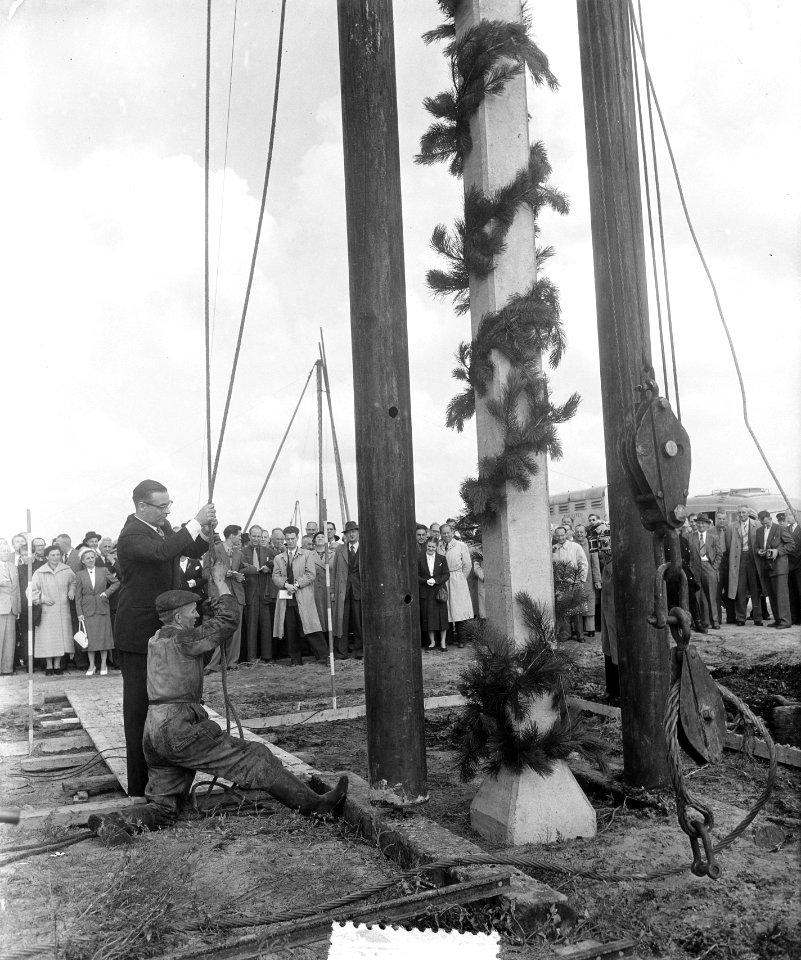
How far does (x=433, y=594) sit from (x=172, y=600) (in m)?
9.00

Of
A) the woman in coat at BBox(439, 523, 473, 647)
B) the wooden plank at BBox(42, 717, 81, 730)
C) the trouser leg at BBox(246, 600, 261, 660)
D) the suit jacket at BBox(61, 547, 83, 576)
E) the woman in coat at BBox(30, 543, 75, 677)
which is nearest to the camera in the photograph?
the wooden plank at BBox(42, 717, 81, 730)

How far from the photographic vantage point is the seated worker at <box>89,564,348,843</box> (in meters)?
5.11

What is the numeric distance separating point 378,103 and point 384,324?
1230 millimetres

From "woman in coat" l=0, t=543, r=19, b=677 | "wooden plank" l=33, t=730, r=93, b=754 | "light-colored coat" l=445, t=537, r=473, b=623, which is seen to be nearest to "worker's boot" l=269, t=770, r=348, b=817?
"wooden plank" l=33, t=730, r=93, b=754

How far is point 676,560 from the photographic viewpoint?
2.92 meters

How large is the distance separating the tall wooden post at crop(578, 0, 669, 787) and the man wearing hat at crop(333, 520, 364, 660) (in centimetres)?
843

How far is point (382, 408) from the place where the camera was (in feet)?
16.1

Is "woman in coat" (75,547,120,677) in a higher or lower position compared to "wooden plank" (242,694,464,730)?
higher

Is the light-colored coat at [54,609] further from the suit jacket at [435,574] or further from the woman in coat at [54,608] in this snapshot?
the suit jacket at [435,574]

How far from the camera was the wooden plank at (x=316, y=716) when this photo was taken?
27.2 feet

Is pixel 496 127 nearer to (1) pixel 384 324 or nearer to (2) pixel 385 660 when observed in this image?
(1) pixel 384 324

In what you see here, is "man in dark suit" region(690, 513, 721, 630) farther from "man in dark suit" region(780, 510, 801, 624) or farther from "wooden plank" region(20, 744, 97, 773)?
"wooden plank" region(20, 744, 97, 773)

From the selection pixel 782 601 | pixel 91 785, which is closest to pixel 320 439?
pixel 782 601

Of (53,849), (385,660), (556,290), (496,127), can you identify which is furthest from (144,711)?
(496,127)
